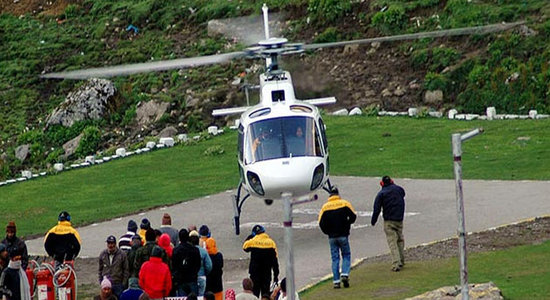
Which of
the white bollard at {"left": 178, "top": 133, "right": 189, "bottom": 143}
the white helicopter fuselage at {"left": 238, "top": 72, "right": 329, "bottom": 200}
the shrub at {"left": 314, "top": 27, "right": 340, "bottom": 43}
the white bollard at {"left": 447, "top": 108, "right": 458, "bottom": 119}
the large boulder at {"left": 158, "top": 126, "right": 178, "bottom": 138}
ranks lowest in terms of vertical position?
the white helicopter fuselage at {"left": 238, "top": 72, "right": 329, "bottom": 200}

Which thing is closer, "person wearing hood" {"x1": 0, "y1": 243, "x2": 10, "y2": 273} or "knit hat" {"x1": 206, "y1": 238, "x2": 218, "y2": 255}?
"knit hat" {"x1": 206, "y1": 238, "x2": 218, "y2": 255}

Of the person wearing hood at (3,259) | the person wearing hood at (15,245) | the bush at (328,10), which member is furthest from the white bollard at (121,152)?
the person wearing hood at (3,259)

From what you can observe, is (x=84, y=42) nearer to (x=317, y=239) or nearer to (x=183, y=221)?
(x=183, y=221)

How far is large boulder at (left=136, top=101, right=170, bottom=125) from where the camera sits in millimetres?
48344

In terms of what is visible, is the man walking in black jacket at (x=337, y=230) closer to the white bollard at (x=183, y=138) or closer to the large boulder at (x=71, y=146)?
the white bollard at (x=183, y=138)

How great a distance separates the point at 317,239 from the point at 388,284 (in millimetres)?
5711

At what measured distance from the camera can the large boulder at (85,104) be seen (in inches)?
1918

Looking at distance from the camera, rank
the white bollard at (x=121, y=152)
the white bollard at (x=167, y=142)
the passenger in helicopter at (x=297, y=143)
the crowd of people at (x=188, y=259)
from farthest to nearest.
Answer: the white bollard at (x=167, y=142) → the white bollard at (x=121, y=152) → the passenger in helicopter at (x=297, y=143) → the crowd of people at (x=188, y=259)

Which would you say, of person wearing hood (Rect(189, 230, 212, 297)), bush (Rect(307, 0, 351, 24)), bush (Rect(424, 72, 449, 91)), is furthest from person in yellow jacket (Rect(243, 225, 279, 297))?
bush (Rect(307, 0, 351, 24))

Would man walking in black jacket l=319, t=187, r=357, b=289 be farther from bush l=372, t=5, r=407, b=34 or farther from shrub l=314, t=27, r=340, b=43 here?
shrub l=314, t=27, r=340, b=43

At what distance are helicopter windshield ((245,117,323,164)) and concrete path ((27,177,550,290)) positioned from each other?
2024 mm

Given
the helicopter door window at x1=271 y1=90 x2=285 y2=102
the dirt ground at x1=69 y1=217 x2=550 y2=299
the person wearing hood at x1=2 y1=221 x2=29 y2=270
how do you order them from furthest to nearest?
the helicopter door window at x1=271 y1=90 x2=285 y2=102, the dirt ground at x1=69 y1=217 x2=550 y2=299, the person wearing hood at x1=2 y1=221 x2=29 y2=270

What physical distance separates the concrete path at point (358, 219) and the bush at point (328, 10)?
700 inches

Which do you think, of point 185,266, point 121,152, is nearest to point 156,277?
point 185,266
